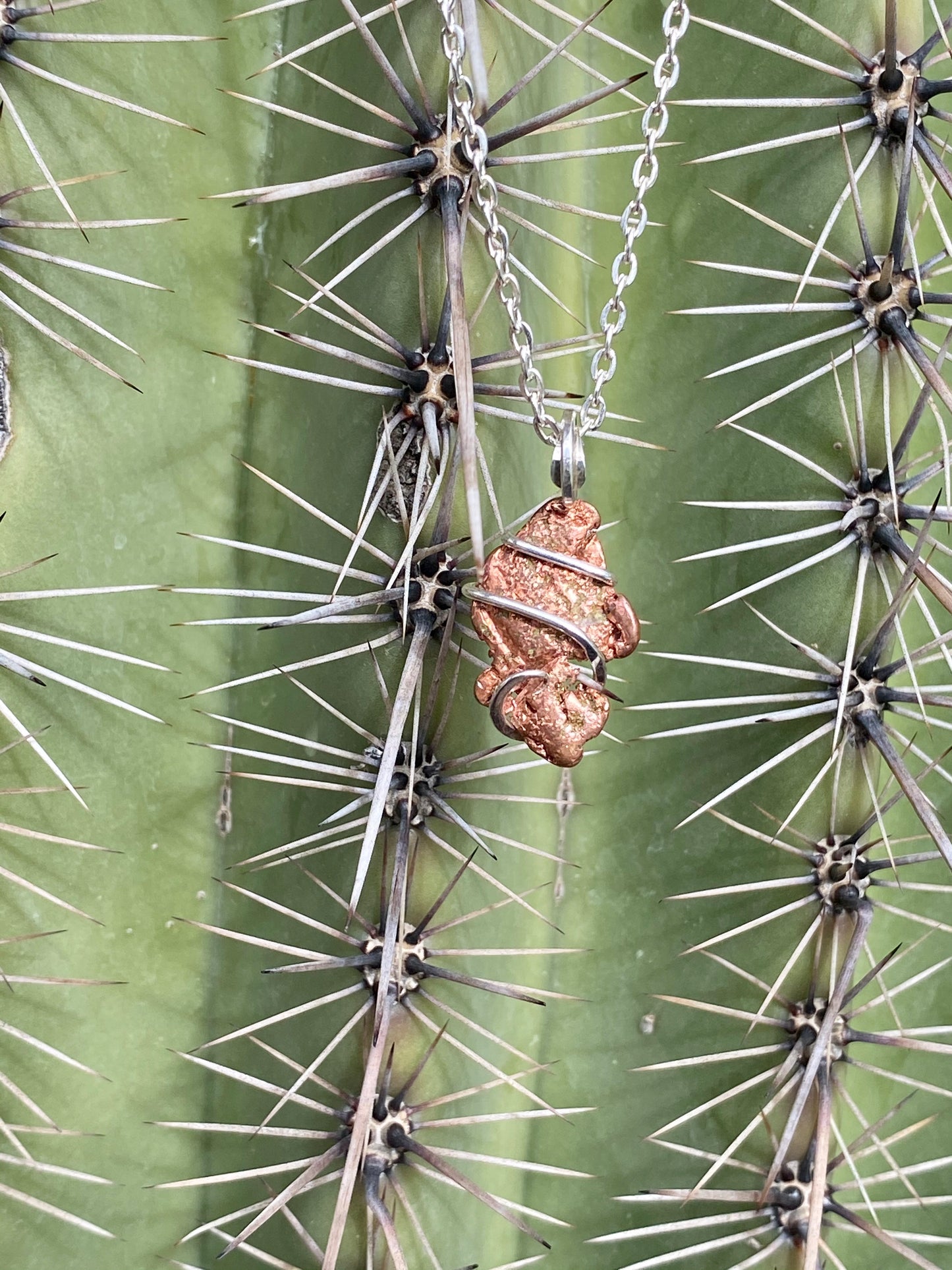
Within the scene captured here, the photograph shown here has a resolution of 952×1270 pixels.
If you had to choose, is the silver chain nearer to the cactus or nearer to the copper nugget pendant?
the cactus

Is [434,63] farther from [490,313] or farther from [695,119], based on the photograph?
[695,119]

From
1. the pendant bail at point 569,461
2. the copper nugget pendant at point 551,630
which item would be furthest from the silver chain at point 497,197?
the copper nugget pendant at point 551,630

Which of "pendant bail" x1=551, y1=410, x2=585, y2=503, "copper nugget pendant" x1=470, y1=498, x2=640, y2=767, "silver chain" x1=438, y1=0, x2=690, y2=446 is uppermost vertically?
"silver chain" x1=438, y1=0, x2=690, y2=446

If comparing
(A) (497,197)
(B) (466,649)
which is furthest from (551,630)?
(A) (497,197)

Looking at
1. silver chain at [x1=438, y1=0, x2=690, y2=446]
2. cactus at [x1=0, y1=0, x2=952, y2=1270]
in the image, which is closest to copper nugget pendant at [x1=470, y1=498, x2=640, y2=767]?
cactus at [x1=0, y1=0, x2=952, y2=1270]

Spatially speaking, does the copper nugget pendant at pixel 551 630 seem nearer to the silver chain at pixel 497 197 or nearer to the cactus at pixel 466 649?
the cactus at pixel 466 649

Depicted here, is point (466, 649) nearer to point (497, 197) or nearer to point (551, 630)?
point (551, 630)
